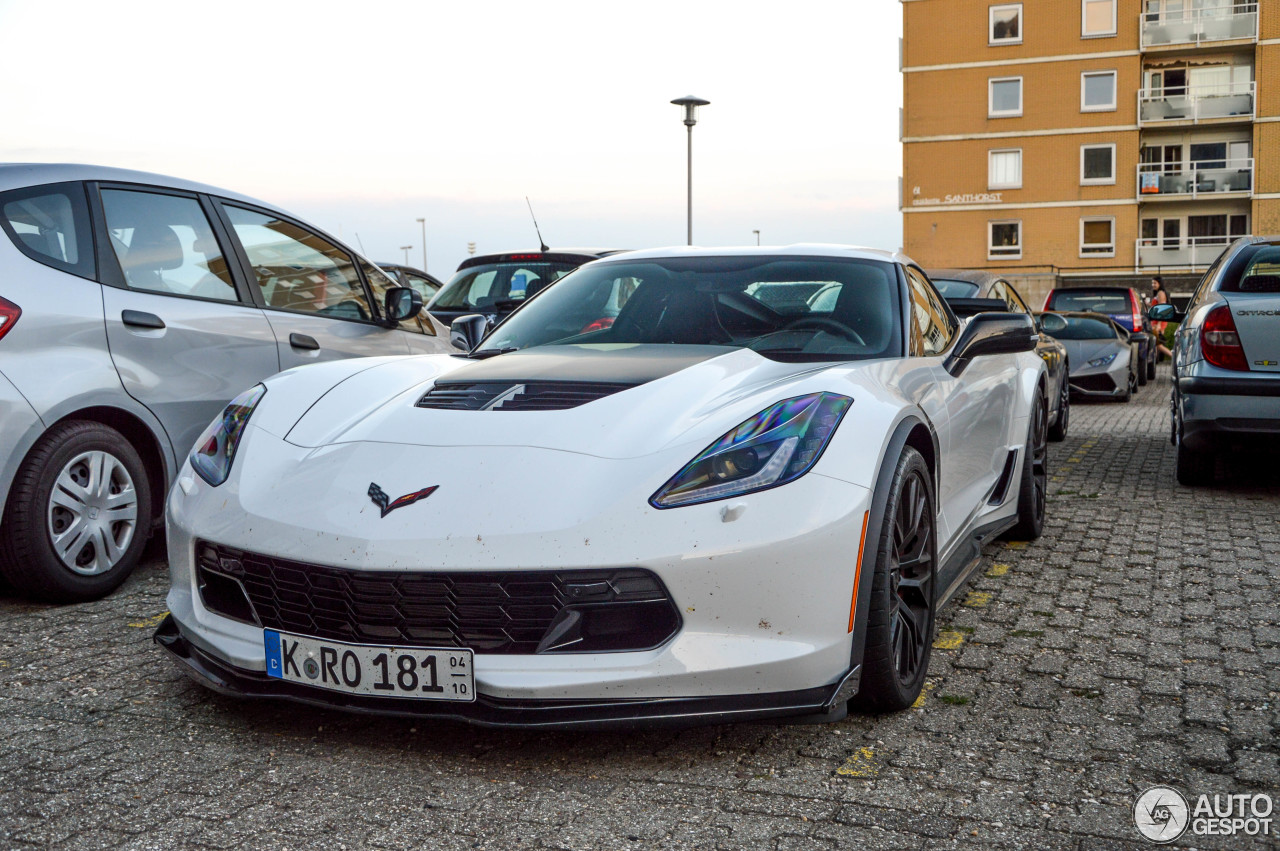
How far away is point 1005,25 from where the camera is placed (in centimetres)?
4366

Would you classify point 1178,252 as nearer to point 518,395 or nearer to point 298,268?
point 298,268

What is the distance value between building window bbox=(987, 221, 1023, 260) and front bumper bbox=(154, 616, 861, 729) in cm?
4430

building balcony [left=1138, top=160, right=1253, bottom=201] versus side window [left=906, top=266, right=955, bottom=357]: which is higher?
building balcony [left=1138, top=160, right=1253, bottom=201]

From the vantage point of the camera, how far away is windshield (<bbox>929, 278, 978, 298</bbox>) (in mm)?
9609

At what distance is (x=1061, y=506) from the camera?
6727mm

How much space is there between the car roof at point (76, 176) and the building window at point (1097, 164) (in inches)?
1701

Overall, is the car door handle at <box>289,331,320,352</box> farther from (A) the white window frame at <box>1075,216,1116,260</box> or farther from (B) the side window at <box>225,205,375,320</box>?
(A) the white window frame at <box>1075,216,1116,260</box>

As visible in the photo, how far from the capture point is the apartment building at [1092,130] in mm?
42906

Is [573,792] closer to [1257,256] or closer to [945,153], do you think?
[1257,256]

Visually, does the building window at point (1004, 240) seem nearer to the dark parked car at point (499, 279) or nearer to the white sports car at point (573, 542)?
the dark parked car at point (499, 279)

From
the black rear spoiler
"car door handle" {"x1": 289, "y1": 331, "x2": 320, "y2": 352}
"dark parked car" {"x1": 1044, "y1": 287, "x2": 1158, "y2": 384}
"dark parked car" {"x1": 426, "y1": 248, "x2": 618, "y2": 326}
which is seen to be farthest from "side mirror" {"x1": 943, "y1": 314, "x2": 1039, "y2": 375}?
"dark parked car" {"x1": 1044, "y1": 287, "x2": 1158, "y2": 384}

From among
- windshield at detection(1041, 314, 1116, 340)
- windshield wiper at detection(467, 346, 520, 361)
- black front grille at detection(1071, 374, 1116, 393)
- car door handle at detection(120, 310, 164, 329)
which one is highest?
car door handle at detection(120, 310, 164, 329)

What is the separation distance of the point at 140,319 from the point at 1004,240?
43465 mm

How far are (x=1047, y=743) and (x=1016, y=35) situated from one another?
4531 centimetres
